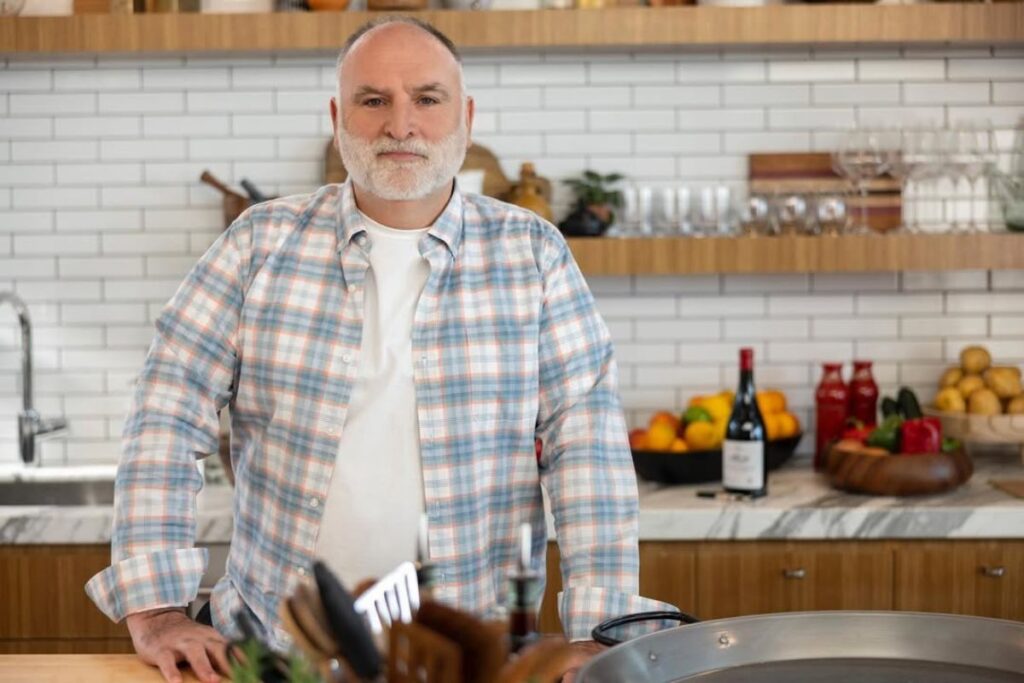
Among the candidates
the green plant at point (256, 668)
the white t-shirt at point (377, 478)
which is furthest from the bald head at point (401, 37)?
the green plant at point (256, 668)

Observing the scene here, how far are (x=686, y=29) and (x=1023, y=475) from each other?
1534 mm

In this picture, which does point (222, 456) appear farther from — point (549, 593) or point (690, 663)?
point (690, 663)

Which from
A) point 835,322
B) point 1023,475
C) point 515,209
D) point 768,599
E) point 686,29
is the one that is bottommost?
point 768,599

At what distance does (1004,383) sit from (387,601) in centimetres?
287

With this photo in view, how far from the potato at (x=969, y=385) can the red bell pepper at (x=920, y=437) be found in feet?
1.37

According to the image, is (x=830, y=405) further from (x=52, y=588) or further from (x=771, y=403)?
(x=52, y=588)

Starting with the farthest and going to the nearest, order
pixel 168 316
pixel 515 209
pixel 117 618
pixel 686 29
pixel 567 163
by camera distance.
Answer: pixel 567 163 < pixel 686 29 < pixel 515 209 < pixel 168 316 < pixel 117 618

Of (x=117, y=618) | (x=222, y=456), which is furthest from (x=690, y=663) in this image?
(x=222, y=456)

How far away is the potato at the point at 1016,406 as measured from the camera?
147 inches

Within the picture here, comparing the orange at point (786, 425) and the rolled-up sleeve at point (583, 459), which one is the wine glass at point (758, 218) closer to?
the orange at point (786, 425)

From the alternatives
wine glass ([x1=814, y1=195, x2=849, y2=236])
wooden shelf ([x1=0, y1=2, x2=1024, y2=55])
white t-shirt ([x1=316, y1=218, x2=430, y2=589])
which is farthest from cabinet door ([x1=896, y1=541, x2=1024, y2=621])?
white t-shirt ([x1=316, y1=218, x2=430, y2=589])

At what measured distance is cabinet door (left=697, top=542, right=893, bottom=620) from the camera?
3.36m

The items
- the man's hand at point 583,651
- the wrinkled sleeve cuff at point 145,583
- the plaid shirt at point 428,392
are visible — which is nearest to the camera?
the man's hand at point 583,651

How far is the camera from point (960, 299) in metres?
4.09
